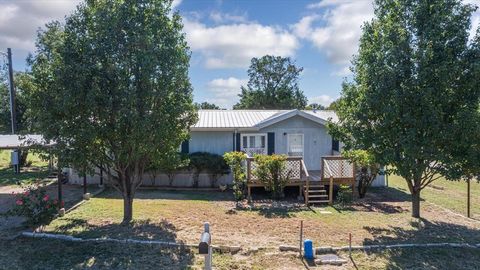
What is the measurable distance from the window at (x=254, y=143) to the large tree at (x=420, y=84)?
7790mm

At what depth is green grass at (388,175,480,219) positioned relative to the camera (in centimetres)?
1377

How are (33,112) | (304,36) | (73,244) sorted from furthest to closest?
(304,36) < (33,112) < (73,244)

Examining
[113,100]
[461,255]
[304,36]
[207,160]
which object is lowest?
[461,255]

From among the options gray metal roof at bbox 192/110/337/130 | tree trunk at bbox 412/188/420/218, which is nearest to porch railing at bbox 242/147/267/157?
gray metal roof at bbox 192/110/337/130

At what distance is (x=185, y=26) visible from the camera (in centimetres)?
994

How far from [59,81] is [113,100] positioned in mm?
1340

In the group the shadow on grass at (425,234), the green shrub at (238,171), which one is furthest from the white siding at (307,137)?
the shadow on grass at (425,234)

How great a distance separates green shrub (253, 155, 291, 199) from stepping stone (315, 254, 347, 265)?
6.18m

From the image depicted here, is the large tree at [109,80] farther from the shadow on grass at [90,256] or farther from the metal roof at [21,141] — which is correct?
the shadow on grass at [90,256]

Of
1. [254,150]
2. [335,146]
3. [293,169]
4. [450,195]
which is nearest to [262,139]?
[254,150]

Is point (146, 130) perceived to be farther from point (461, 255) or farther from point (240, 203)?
point (461, 255)

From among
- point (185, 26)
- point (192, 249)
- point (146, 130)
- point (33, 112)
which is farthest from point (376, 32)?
point (33, 112)

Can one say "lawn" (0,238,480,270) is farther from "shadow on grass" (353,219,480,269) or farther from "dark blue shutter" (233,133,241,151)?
"dark blue shutter" (233,133,241,151)

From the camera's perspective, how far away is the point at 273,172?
14062 millimetres
